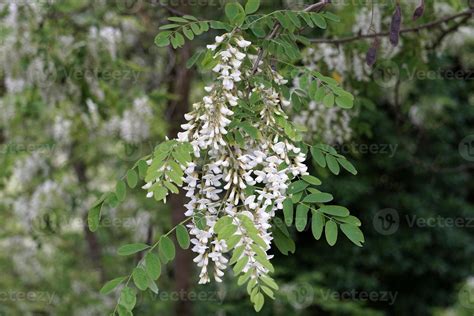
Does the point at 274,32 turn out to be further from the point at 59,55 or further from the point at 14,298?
the point at 14,298

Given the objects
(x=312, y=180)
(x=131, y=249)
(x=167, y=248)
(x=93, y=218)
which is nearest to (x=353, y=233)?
(x=312, y=180)

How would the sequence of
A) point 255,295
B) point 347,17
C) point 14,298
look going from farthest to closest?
1. point 14,298
2. point 347,17
3. point 255,295

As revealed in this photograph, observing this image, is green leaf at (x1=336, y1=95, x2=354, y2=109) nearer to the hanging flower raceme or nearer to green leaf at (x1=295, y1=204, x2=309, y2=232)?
the hanging flower raceme

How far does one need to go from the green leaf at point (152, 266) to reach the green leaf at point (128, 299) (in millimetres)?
69

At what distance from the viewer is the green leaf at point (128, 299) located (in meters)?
1.80

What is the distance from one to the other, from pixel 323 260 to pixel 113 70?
3.31 meters

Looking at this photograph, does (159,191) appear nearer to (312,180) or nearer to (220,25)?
(312,180)

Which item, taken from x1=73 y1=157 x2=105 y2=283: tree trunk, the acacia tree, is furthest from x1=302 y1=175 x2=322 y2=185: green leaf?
x1=73 y1=157 x2=105 y2=283: tree trunk

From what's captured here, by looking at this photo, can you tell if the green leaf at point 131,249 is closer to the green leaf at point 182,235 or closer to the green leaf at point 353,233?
the green leaf at point 182,235

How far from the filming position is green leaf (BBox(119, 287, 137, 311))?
180 centimetres

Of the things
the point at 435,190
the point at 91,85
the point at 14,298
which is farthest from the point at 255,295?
the point at 435,190

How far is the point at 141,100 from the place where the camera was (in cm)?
502

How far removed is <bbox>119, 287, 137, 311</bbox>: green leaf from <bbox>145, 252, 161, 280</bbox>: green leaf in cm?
7

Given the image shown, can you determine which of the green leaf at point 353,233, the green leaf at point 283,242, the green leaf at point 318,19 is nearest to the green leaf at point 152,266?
the green leaf at point 283,242
